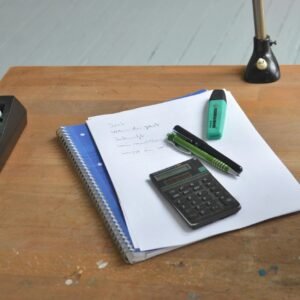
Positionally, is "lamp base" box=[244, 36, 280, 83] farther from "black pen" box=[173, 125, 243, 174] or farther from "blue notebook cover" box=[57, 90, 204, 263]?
"black pen" box=[173, 125, 243, 174]

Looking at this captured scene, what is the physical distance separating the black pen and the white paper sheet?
1cm

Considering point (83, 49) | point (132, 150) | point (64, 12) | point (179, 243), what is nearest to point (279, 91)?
point (132, 150)

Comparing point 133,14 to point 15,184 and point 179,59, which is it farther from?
point 15,184

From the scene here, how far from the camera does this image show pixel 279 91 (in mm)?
992

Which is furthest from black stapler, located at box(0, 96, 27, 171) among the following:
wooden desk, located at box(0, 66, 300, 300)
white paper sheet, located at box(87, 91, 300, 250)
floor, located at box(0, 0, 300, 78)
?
floor, located at box(0, 0, 300, 78)

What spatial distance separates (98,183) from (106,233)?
0.31 ft

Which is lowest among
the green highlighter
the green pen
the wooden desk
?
the wooden desk

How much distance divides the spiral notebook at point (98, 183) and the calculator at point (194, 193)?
6 centimetres

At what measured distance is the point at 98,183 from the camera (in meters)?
0.82

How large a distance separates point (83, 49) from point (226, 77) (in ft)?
3.95

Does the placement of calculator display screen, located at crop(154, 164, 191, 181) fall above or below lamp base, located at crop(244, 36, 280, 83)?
below

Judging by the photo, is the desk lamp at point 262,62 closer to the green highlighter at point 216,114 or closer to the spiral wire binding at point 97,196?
the green highlighter at point 216,114

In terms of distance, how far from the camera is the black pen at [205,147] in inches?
31.8

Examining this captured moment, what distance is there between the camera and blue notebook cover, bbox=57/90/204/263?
2.32 ft
